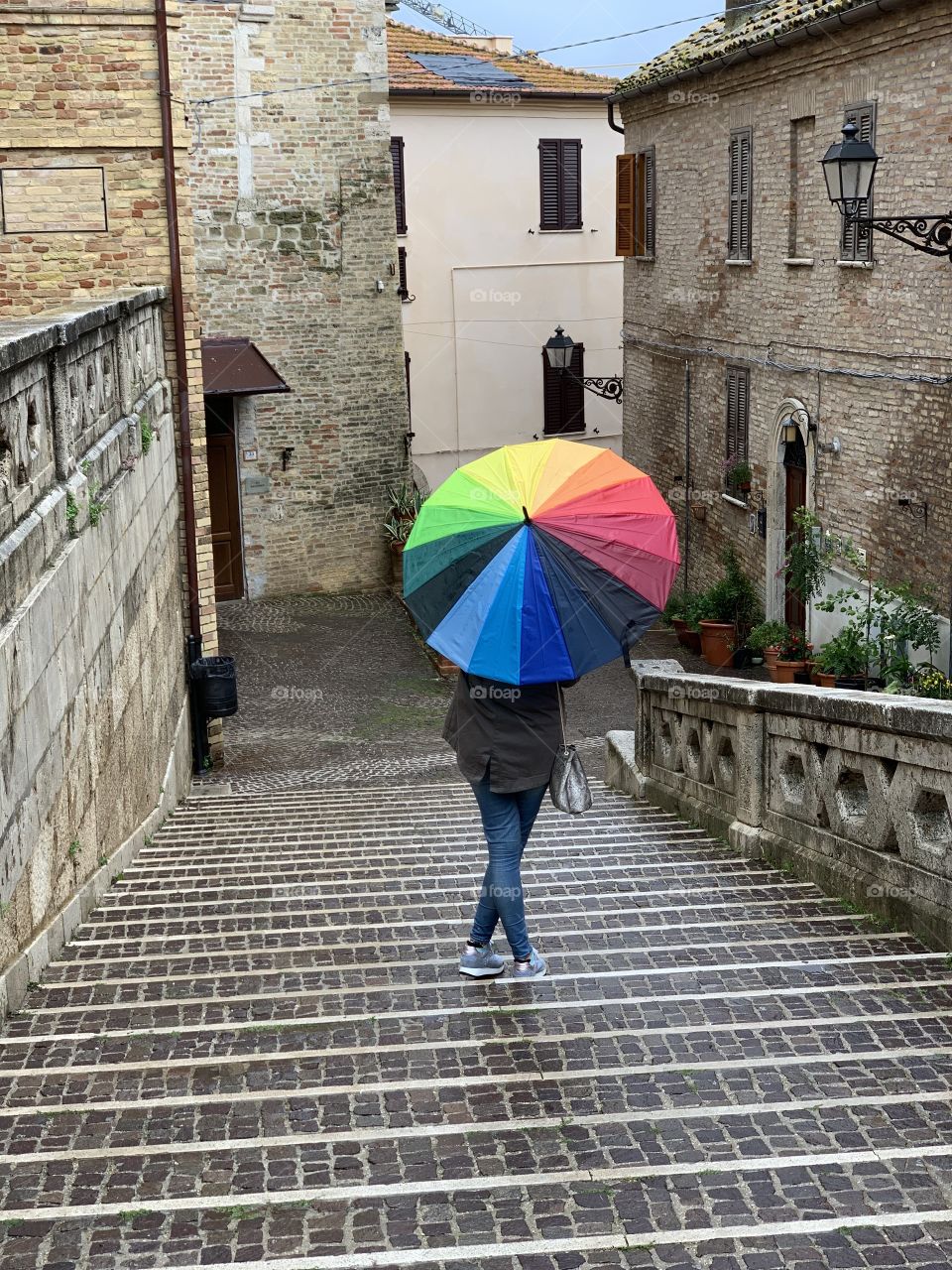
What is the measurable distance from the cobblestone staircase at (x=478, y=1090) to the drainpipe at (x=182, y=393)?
694 cm

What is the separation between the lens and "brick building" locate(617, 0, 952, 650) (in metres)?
13.8

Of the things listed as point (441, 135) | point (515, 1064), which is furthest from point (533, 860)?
point (441, 135)

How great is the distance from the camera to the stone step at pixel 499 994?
15.4 ft

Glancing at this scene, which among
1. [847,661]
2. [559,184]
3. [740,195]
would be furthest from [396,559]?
[559,184]

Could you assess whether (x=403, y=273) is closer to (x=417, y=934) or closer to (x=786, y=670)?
(x=786, y=670)

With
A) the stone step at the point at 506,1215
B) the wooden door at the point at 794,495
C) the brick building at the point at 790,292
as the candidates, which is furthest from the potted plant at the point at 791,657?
the stone step at the point at 506,1215

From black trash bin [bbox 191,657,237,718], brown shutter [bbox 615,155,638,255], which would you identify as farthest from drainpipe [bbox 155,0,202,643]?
brown shutter [bbox 615,155,638,255]

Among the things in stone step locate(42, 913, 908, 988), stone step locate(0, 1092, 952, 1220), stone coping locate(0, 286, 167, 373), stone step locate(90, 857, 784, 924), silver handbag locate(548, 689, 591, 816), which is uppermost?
stone coping locate(0, 286, 167, 373)

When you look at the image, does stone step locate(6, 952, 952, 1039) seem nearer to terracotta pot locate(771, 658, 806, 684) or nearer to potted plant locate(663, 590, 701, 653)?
terracotta pot locate(771, 658, 806, 684)

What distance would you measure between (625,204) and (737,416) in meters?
4.96

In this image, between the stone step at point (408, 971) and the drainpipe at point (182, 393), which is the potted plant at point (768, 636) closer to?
the drainpipe at point (182, 393)

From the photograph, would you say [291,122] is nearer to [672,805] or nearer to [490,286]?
[490,286]

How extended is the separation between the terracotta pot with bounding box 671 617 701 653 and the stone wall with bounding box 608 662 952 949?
975cm

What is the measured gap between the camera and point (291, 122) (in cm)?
2125
